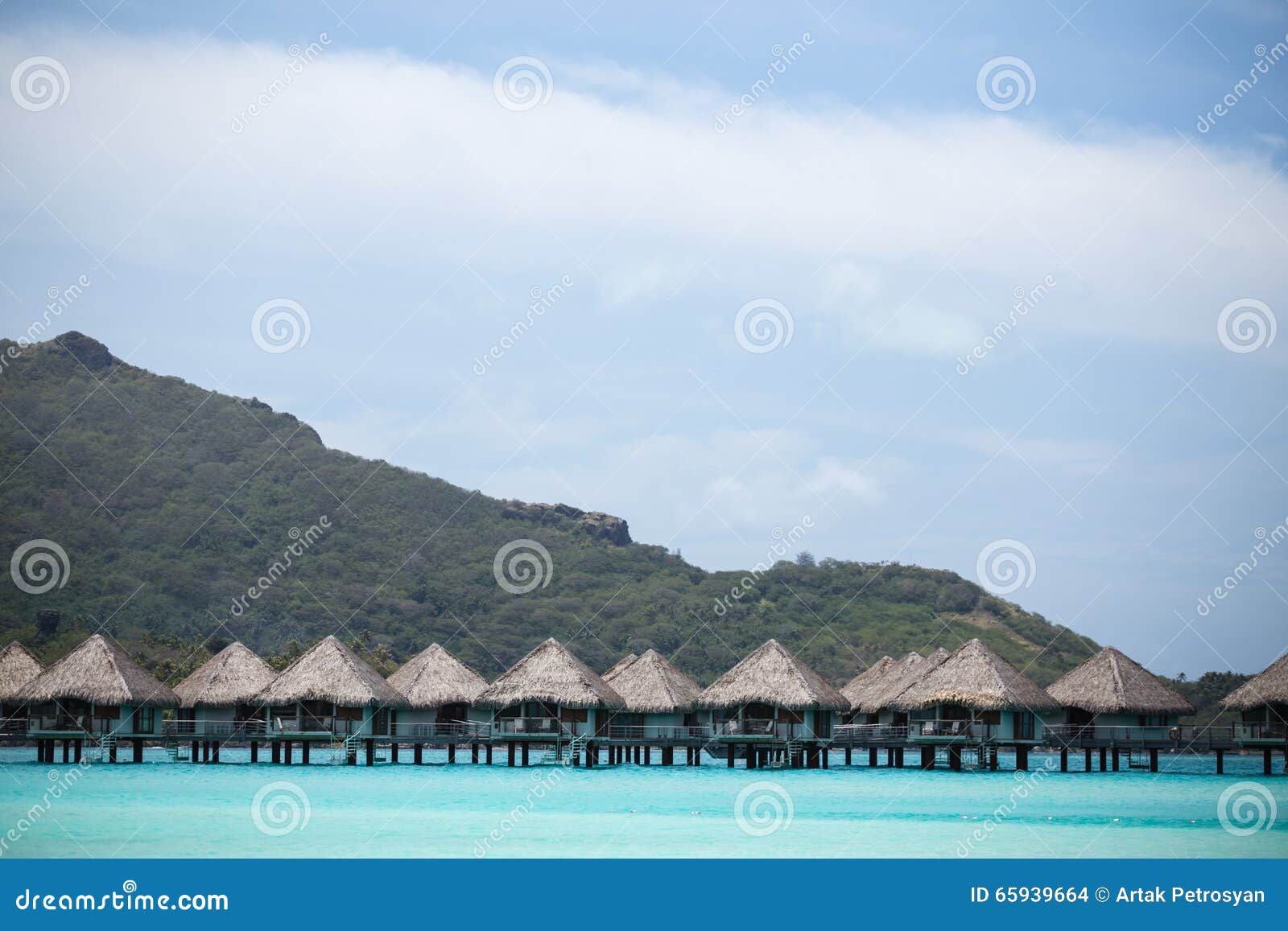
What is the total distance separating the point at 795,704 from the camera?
33625 mm

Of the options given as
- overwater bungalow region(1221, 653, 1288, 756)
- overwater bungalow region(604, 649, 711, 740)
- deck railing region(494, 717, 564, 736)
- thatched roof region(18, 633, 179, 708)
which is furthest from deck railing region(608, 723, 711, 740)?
overwater bungalow region(1221, 653, 1288, 756)

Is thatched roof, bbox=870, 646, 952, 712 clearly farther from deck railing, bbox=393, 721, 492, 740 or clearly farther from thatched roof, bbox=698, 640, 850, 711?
deck railing, bbox=393, 721, 492, 740

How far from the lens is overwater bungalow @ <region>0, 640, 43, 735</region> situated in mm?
33406

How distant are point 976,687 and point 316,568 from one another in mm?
33329

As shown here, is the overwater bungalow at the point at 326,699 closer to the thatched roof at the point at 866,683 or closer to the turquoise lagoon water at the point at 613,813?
the turquoise lagoon water at the point at 613,813

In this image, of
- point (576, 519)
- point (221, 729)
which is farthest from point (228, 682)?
point (576, 519)

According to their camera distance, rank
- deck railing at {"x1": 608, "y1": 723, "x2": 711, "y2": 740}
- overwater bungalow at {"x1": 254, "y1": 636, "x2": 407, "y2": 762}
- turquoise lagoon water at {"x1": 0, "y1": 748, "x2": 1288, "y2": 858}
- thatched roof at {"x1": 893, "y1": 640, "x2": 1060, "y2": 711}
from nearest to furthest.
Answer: turquoise lagoon water at {"x1": 0, "y1": 748, "x2": 1288, "y2": 858}, thatched roof at {"x1": 893, "y1": 640, "x2": 1060, "y2": 711}, overwater bungalow at {"x1": 254, "y1": 636, "x2": 407, "y2": 762}, deck railing at {"x1": 608, "y1": 723, "x2": 711, "y2": 740}

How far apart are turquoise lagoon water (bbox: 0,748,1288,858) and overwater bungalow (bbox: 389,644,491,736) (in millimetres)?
975

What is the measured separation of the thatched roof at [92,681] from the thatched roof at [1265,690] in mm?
24996

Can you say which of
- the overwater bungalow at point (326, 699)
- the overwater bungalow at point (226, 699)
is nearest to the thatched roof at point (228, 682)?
the overwater bungalow at point (226, 699)

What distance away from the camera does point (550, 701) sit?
A: 1336 inches

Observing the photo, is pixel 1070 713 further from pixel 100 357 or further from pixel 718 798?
pixel 100 357

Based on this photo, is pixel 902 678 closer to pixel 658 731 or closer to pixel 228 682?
pixel 658 731
